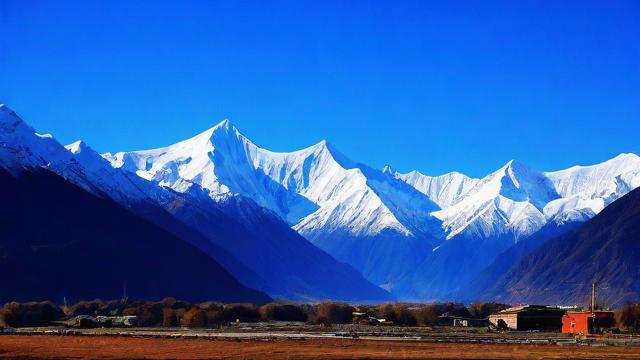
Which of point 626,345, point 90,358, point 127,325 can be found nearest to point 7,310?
point 127,325

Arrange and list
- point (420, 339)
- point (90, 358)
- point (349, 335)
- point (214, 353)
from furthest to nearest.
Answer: point (349, 335)
point (420, 339)
point (214, 353)
point (90, 358)

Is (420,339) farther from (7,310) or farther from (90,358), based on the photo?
(7,310)

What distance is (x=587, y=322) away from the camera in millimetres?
170625

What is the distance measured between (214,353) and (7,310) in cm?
9248

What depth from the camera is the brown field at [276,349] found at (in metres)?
107

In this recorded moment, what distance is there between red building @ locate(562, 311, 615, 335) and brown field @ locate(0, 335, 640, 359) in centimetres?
4565

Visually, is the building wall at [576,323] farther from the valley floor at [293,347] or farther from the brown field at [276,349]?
the brown field at [276,349]

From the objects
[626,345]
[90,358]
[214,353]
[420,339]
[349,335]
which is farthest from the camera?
[349,335]

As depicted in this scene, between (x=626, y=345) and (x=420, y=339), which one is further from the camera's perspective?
(x=420, y=339)

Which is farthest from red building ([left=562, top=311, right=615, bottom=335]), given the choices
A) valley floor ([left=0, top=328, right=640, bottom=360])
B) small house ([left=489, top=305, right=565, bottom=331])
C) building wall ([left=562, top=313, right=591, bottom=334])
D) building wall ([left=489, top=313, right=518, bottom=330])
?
valley floor ([left=0, top=328, right=640, bottom=360])

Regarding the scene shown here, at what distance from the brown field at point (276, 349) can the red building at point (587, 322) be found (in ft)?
150

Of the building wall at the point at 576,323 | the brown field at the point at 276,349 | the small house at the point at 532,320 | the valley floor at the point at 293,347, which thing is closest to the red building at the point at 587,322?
the building wall at the point at 576,323

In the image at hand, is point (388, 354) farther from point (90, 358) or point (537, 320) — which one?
point (537, 320)

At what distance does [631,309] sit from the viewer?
191125 millimetres
